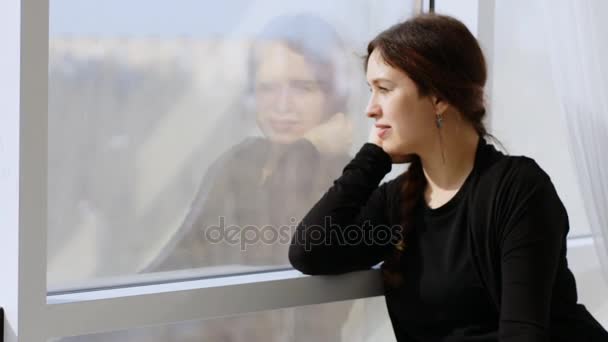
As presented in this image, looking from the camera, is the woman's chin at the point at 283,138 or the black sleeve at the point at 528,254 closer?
the black sleeve at the point at 528,254

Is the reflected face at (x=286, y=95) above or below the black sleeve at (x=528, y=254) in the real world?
above

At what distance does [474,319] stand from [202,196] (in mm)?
584

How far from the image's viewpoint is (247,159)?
1.58m

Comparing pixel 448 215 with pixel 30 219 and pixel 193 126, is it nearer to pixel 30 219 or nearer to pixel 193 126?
pixel 193 126

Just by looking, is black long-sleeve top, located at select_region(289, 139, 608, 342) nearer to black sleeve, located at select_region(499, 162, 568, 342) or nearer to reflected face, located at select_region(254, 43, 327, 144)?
black sleeve, located at select_region(499, 162, 568, 342)

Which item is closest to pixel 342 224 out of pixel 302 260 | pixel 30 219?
pixel 302 260

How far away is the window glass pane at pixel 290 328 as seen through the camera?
1508 mm

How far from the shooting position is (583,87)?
1.82 metres

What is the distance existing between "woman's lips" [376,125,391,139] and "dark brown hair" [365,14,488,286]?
0.10 m

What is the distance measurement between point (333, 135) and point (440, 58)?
1.09 ft

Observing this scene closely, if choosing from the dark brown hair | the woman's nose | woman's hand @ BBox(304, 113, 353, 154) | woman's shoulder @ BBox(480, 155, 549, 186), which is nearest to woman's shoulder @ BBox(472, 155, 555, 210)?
woman's shoulder @ BBox(480, 155, 549, 186)

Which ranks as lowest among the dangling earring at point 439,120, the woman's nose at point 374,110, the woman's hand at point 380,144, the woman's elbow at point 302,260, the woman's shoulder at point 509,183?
the woman's elbow at point 302,260

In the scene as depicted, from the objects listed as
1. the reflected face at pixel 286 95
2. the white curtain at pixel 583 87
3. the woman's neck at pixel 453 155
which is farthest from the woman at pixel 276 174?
the white curtain at pixel 583 87
